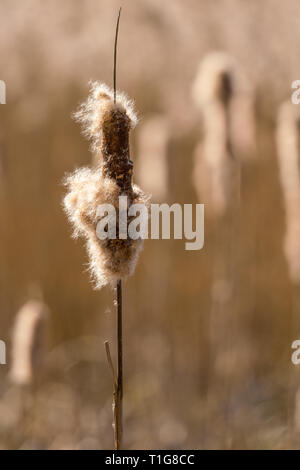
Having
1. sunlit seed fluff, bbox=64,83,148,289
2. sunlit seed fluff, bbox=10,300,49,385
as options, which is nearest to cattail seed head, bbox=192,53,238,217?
sunlit seed fluff, bbox=10,300,49,385

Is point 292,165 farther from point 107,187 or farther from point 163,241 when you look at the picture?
point 107,187

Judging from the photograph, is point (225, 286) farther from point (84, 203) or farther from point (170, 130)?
point (84, 203)

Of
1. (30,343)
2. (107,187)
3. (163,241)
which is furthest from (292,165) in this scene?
(107,187)

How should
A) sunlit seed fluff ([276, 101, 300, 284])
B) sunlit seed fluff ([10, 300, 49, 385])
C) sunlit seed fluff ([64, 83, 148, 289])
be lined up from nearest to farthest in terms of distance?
sunlit seed fluff ([64, 83, 148, 289]), sunlit seed fluff ([10, 300, 49, 385]), sunlit seed fluff ([276, 101, 300, 284])

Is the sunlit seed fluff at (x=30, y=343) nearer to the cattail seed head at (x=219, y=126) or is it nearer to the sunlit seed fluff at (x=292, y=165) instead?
the cattail seed head at (x=219, y=126)

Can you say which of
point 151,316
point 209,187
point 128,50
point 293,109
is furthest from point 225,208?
point 128,50

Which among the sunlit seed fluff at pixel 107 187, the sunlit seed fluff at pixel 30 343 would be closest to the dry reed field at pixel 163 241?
the sunlit seed fluff at pixel 30 343

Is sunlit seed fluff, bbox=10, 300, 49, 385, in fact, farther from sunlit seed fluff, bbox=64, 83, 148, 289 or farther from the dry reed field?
sunlit seed fluff, bbox=64, 83, 148, 289
